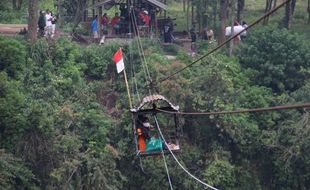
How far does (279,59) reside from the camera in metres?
34.2

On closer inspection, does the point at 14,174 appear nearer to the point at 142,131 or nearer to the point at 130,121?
the point at 130,121

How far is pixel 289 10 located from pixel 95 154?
1598 centimetres

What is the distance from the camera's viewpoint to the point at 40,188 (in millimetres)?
28078

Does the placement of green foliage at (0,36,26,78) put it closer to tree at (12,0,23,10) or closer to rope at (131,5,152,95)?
rope at (131,5,152,95)

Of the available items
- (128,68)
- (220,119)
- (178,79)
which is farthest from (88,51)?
(220,119)

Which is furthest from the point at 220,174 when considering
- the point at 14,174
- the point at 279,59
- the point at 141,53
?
the point at 14,174

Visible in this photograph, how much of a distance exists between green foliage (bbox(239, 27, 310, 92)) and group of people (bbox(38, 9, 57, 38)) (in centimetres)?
836

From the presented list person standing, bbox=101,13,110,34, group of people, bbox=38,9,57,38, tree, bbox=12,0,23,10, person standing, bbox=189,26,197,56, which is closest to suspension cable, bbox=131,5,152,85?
person standing, bbox=101,13,110,34

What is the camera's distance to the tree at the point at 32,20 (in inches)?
1304

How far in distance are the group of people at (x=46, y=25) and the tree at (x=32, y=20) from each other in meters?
1.18

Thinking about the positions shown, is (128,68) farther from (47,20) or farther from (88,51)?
(47,20)

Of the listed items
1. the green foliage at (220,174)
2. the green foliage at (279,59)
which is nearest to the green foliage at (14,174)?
the green foliage at (220,174)

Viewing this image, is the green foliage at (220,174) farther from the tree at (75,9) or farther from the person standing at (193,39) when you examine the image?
the tree at (75,9)

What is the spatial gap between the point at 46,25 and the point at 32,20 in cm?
227
